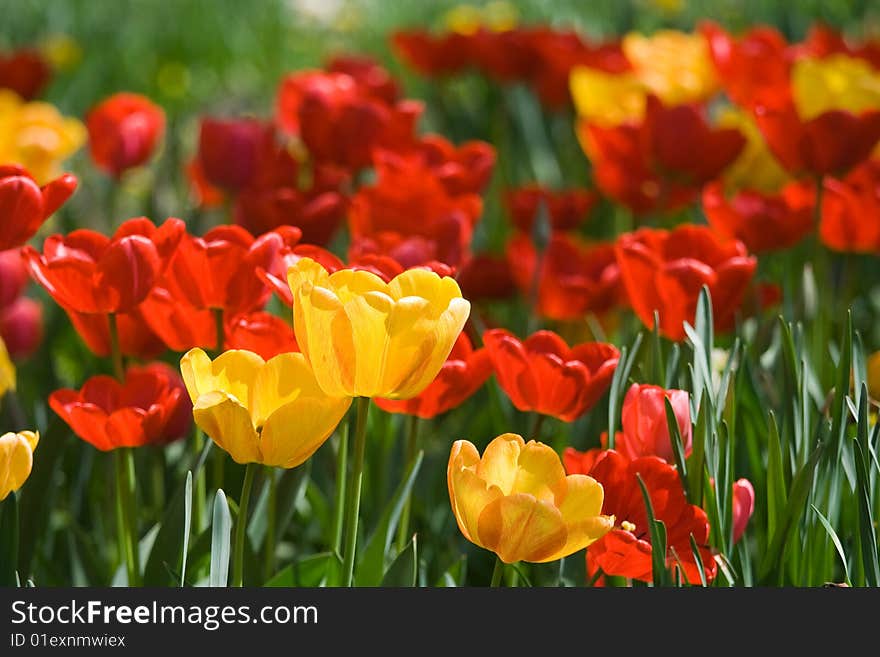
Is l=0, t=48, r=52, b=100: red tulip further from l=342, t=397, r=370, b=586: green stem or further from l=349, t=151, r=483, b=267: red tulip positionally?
l=342, t=397, r=370, b=586: green stem

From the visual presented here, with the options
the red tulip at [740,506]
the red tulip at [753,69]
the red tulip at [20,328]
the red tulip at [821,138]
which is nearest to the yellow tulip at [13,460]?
the red tulip at [740,506]

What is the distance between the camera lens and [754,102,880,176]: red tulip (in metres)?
1.47

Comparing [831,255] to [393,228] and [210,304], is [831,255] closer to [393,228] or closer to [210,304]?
[393,228]

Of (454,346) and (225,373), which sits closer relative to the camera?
(225,373)

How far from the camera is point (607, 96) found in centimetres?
211


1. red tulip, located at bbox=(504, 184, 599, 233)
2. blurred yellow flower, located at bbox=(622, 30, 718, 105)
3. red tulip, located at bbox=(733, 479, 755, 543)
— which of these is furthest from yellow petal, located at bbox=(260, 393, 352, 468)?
blurred yellow flower, located at bbox=(622, 30, 718, 105)

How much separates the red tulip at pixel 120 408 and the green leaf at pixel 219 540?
158mm

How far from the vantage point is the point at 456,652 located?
79 cm

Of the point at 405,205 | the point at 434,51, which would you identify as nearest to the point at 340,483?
the point at 405,205

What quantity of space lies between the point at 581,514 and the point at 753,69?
4.37ft

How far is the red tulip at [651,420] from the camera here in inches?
36.2

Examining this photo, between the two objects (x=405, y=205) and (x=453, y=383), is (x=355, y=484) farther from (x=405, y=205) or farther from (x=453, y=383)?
(x=405, y=205)

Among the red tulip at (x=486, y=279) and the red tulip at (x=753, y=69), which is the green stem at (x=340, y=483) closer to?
the red tulip at (x=486, y=279)

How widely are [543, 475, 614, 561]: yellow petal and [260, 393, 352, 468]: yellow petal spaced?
0.16 meters
